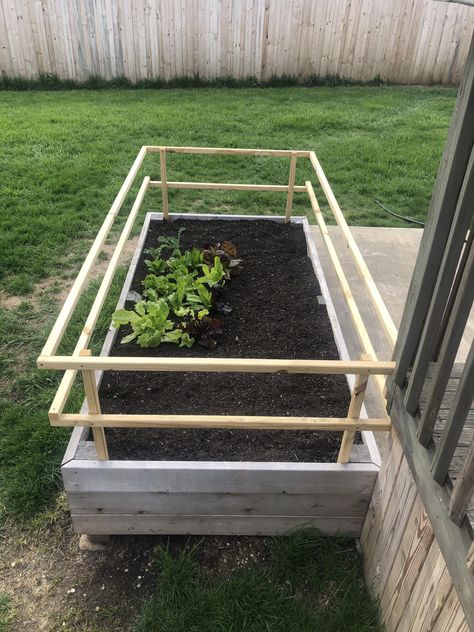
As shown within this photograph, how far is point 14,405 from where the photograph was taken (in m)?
3.30

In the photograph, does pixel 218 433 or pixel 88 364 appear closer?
pixel 88 364

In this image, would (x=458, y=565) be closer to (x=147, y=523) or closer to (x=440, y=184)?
(x=440, y=184)

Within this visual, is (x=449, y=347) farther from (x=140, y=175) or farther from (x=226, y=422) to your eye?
(x=140, y=175)

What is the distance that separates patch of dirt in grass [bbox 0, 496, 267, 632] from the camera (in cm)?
230

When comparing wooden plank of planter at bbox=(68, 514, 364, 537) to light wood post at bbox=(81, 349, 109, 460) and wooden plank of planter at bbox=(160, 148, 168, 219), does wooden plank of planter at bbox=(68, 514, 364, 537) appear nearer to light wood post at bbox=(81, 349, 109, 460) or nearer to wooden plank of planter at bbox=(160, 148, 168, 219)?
light wood post at bbox=(81, 349, 109, 460)

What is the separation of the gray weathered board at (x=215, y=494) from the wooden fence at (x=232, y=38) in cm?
948

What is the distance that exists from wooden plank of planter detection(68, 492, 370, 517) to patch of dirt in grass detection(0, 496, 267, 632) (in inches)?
9.0

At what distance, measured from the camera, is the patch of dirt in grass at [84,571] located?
230 centimetres

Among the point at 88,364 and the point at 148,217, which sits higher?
the point at 88,364

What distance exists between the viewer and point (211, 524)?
2.50 meters

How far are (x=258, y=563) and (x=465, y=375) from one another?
5.07 ft

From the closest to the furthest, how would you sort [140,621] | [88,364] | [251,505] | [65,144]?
1. [88,364]
2. [140,621]
3. [251,505]
4. [65,144]

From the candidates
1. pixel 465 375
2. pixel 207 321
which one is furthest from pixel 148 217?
pixel 465 375

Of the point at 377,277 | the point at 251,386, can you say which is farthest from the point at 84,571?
the point at 377,277
